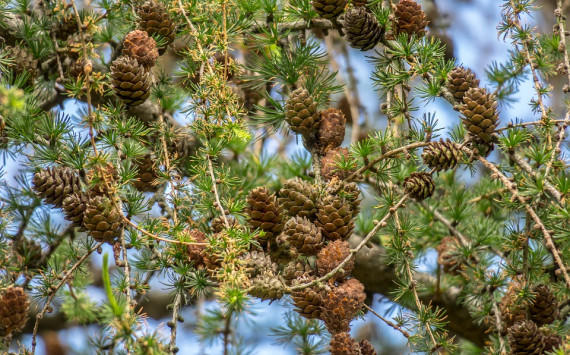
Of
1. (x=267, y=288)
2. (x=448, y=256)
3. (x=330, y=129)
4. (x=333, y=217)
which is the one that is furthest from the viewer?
(x=448, y=256)

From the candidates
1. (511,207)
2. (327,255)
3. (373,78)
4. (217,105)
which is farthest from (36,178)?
(511,207)

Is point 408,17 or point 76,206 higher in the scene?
point 408,17

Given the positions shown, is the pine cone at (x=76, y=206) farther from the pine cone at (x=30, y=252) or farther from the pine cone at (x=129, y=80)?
the pine cone at (x=30, y=252)

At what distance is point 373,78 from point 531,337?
49 centimetres

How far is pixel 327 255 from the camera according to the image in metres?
0.89

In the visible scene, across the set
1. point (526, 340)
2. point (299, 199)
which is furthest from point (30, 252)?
point (526, 340)

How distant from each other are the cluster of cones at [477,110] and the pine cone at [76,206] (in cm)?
62

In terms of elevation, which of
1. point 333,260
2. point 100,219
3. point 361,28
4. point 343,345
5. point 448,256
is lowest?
point 343,345

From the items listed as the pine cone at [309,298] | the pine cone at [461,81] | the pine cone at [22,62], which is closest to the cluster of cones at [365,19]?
the pine cone at [461,81]

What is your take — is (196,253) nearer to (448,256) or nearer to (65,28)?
(65,28)

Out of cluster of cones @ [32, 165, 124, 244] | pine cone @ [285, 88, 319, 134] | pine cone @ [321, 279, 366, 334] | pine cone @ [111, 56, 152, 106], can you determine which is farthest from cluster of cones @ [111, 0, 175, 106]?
pine cone @ [321, 279, 366, 334]

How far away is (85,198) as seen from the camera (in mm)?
963

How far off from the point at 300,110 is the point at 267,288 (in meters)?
0.34

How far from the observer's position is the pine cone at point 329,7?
1.06 metres
